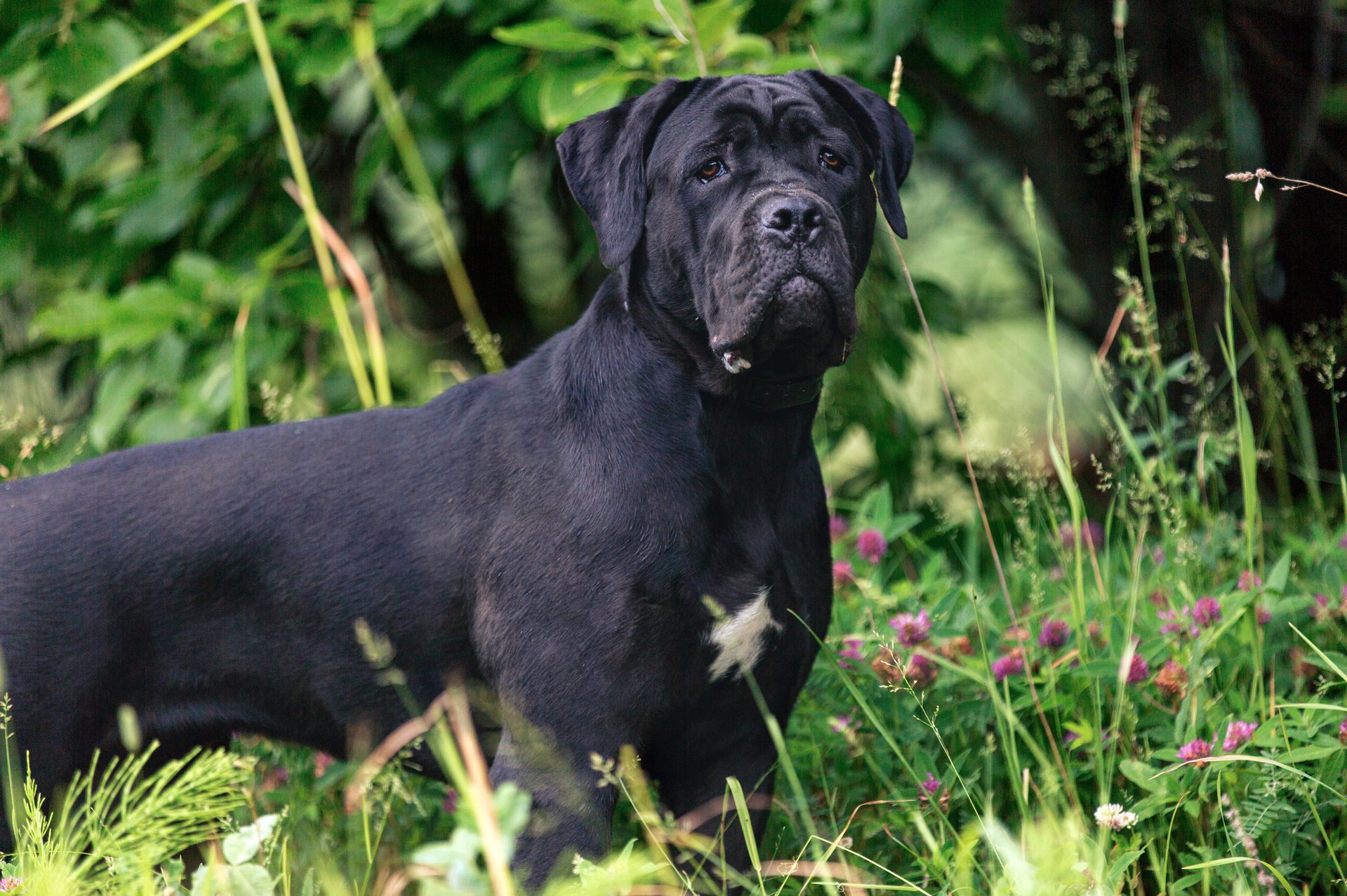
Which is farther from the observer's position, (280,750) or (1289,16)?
(1289,16)

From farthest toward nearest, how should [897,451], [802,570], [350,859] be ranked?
[897,451]
[350,859]
[802,570]

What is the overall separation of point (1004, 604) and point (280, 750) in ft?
5.89

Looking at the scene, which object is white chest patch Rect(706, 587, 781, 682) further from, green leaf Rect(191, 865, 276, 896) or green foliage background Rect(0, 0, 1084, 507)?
green foliage background Rect(0, 0, 1084, 507)

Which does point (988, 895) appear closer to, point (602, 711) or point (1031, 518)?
point (602, 711)

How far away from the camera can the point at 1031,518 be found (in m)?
4.20

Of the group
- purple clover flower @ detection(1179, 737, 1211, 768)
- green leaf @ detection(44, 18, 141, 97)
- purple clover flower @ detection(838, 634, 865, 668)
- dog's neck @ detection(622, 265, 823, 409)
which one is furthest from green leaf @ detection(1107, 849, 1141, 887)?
green leaf @ detection(44, 18, 141, 97)

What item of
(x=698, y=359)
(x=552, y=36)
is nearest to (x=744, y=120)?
(x=698, y=359)

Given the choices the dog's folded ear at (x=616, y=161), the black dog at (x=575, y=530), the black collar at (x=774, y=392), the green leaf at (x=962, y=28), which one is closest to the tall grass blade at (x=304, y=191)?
the black dog at (x=575, y=530)

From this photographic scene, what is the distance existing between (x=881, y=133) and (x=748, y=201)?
1.42ft

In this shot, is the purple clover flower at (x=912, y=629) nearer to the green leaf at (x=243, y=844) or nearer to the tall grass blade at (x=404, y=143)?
the tall grass blade at (x=404, y=143)

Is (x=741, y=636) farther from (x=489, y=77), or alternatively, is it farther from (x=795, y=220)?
(x=489, y=77)

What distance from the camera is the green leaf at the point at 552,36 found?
2865 millimetres

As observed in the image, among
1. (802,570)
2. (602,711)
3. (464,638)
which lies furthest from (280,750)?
(802,570)

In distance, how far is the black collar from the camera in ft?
7.39
